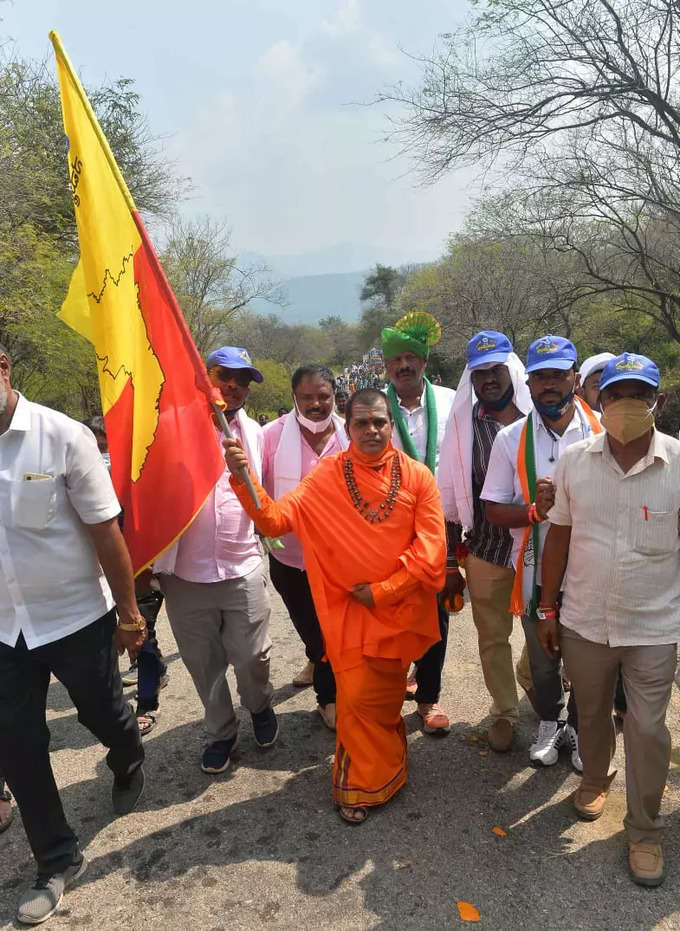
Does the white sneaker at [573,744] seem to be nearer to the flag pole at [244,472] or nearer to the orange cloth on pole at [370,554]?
the orange cloth on pole at [370,554]

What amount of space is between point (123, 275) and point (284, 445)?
4.11ft

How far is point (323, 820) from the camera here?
2957mm

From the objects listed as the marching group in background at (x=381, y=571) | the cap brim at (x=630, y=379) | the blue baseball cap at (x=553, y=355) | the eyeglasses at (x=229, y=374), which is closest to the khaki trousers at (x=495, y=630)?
the marching group in background at (x=381, y=571)

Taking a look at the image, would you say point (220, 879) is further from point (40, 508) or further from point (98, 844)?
point (40, 508)

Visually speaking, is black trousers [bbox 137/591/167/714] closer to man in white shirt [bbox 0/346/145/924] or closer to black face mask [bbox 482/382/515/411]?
man in white shirt [bbox 0/346/145/924]

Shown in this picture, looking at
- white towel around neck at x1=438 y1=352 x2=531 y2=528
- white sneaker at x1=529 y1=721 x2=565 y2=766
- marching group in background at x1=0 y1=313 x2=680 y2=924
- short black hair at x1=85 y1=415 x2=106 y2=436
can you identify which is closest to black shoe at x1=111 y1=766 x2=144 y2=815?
marching group in background at x1=0 y1=313 x2=680 y2=924

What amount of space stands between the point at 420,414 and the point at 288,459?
820 millimetres

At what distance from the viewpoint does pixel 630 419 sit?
8.07 ft

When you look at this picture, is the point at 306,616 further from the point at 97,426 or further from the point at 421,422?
the point at 97,426

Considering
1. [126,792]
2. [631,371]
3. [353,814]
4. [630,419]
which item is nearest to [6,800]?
[126,792]

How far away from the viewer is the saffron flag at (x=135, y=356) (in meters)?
2.78

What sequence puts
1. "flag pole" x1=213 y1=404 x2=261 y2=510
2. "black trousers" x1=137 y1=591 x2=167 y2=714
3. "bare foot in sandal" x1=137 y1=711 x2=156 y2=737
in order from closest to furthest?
"flag pole" x1=213 y1=404 x2=261 y2=510
"bare foot in sandal" x1=137 y1=711 x2=156 y2=737
"black trousers" x1=137 y1=591 x2=167 y2=714

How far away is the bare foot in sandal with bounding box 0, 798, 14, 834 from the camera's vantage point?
301cm

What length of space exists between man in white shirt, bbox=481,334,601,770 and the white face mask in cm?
95
